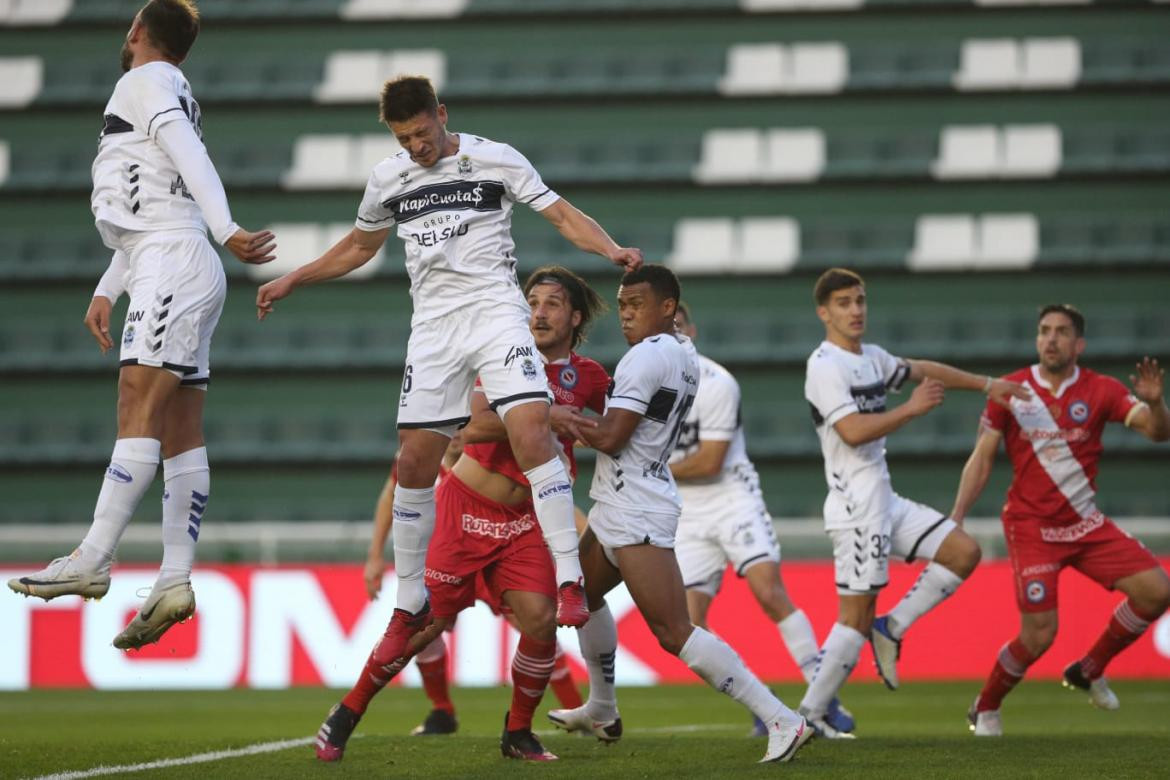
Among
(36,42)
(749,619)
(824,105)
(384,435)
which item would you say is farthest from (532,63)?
(749,619)

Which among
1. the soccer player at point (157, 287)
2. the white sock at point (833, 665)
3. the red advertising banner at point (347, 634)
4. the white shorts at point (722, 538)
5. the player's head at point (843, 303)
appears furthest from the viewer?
the red advertising banner at point (347, 634)

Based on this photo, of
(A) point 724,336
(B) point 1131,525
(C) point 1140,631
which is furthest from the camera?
(A) point 724,336

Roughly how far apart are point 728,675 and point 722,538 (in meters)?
2.80

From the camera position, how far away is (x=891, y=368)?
27.1 ft

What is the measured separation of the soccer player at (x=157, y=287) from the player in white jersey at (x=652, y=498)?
5.26ft

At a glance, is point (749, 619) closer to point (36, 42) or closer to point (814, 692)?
point (814, 692)

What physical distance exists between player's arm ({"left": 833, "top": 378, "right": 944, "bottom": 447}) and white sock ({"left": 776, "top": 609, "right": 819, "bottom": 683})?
161cm

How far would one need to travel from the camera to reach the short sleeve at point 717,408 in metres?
9.25

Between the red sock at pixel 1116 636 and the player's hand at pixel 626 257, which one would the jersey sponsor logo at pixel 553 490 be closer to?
the player's hand at pixel 626 257

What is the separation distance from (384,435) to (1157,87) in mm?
12279

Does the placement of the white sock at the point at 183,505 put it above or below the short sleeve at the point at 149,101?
below

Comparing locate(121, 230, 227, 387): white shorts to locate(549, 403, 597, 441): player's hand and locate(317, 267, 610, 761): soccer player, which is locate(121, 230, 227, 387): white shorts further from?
locate(549, 403, 597, 441): player's hand

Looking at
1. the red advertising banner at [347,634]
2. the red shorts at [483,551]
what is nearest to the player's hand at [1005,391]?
the red shorts at [483,551]

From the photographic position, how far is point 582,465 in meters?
22.2
